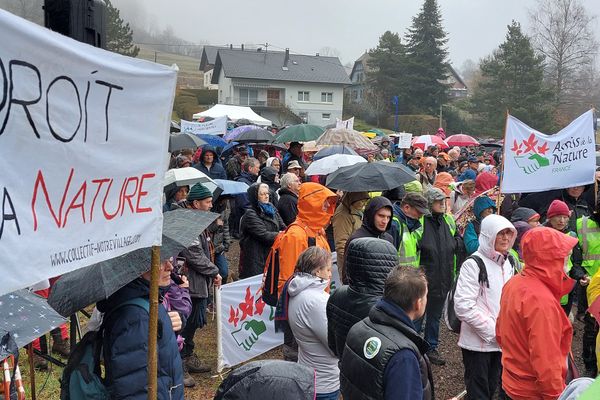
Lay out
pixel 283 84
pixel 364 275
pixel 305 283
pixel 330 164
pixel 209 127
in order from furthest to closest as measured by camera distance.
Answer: pixel 283 84 < pixel 209 127 < pixel 330 164 < pixel 305 283 < pixel 364 275

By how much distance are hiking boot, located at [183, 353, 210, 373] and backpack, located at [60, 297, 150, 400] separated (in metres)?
2.89

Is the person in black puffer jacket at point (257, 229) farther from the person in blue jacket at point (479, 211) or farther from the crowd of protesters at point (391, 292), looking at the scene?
the person in blue jacket at point (479, 211)

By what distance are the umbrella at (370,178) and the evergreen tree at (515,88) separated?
41068 millimetres

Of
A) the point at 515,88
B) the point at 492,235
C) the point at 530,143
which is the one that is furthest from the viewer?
the point at 515,88

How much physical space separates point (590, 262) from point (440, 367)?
2.00m

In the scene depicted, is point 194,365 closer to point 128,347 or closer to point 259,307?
point 259,307

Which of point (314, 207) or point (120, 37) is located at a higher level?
point (120, 37)

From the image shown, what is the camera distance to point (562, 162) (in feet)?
22.3

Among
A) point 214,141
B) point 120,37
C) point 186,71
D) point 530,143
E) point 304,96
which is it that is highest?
point 186,71

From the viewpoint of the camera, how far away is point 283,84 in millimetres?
65000

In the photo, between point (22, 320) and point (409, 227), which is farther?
point (409, 227)

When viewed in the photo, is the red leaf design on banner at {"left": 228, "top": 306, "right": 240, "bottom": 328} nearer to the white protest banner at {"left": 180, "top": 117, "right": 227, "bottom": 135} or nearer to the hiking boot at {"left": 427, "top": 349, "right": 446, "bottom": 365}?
the hiking boot at {"left": 427, "top": 349, "right": 446, "bottom": 365}

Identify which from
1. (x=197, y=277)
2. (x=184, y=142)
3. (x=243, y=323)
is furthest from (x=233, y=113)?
(x=197, y=277)

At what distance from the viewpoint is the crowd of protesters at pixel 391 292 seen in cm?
270
